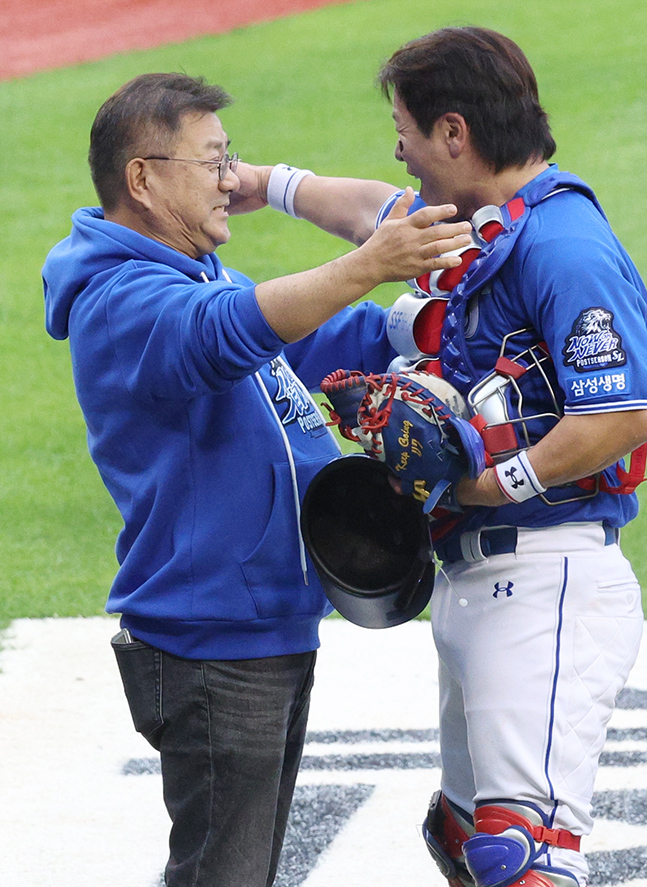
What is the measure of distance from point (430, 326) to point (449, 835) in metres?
1.10

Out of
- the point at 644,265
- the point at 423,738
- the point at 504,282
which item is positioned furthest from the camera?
the point at 644,265

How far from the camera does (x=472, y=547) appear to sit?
97.9 inches

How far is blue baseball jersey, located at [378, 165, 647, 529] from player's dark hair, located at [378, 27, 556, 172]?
10 centimetres

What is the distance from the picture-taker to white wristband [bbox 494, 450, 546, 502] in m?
2.29

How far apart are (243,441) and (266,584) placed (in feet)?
0.95

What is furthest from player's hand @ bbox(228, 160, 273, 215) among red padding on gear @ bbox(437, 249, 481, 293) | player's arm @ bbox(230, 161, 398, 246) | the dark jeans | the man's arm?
the dark jeans

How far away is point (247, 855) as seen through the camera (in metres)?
2.48

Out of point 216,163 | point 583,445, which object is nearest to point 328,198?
point 216,163

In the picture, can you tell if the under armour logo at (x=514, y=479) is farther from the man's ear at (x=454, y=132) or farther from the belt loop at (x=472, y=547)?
the man's ear at (x=454, y=132)

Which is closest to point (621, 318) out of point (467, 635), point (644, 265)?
point (467, 635)

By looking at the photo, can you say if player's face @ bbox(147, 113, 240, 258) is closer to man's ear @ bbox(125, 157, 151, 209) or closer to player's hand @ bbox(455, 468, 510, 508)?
man's ear @ bbox(125, 157, 151, 209)

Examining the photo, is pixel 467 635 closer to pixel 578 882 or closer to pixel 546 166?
pixel 578 882

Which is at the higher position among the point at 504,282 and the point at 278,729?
the point at 504,282

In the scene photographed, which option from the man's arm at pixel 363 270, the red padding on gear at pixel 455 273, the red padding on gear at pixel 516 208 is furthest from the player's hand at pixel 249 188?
the man's arm at pixel 363 270
